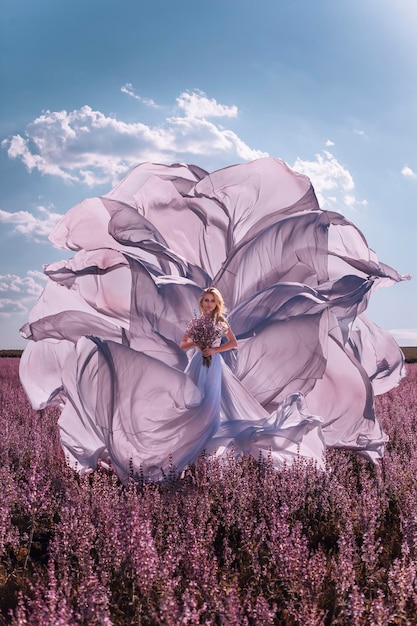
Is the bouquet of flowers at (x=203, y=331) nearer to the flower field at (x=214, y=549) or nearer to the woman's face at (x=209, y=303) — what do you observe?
the woman's face at (x=209, y=303)

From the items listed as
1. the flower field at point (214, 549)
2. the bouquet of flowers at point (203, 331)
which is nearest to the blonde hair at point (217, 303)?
the bouquet of flowers at point (203, 331)

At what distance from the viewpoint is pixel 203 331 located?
16.9ft

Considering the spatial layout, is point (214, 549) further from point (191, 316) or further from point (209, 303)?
point (191, 316)

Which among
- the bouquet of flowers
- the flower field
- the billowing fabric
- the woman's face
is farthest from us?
the woman's face

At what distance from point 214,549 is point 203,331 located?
1793mm

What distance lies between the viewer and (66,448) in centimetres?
533

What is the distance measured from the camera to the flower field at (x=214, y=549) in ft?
9.16

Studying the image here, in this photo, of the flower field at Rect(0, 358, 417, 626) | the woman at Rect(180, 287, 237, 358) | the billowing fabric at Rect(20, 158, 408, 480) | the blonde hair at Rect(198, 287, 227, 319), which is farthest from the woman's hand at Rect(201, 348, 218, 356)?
the flower field at Rect(0, 358, 417, 626)

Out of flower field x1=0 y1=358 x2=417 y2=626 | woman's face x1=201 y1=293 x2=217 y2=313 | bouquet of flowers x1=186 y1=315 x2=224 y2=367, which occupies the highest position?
woman's face x1=201 y1=293 x2=217 y2=313

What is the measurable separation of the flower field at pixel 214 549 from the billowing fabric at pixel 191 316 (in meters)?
0.34

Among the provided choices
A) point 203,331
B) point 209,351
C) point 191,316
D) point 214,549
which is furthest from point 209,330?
point 214,549

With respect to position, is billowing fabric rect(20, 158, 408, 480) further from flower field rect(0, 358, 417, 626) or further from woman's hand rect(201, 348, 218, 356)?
flower field rect(0, 358, 417, 626)

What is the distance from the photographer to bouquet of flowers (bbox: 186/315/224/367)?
16.9 ft

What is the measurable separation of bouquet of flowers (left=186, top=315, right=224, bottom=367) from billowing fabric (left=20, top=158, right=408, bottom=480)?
0.20 metres
